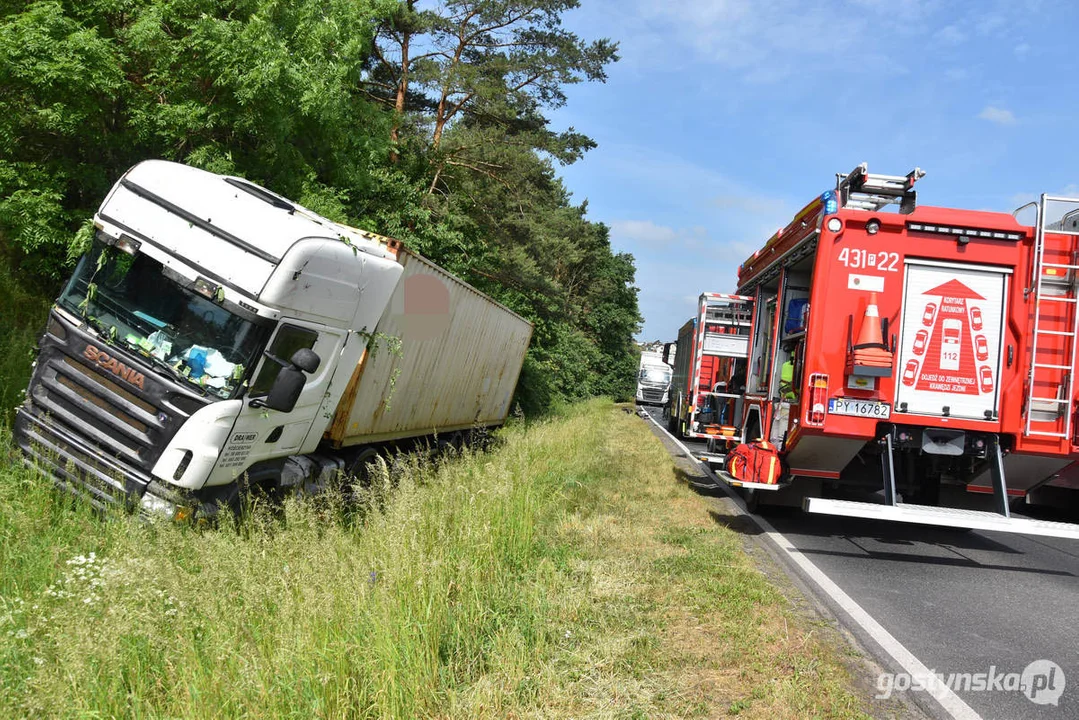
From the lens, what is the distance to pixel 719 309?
11.6 meters

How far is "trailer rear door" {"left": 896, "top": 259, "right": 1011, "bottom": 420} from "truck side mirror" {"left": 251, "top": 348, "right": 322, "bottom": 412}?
565 centimetres

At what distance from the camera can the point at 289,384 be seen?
5.93m

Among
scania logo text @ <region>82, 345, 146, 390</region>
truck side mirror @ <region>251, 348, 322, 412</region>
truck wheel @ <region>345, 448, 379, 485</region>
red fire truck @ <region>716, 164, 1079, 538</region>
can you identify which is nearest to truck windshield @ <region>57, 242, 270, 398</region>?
scania logo text @ <region>82, 345, 146, 390</region>

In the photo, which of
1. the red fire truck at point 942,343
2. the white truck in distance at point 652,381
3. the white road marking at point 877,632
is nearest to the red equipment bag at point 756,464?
the red fire truck at point 942,343

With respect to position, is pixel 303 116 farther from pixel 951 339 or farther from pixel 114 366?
pixel 951 339

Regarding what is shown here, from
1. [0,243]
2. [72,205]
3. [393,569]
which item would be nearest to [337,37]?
[72,205]

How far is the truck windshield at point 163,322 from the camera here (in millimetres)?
5867

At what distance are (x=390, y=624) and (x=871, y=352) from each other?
5582mm

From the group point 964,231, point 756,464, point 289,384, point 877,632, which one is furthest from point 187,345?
point 964,231

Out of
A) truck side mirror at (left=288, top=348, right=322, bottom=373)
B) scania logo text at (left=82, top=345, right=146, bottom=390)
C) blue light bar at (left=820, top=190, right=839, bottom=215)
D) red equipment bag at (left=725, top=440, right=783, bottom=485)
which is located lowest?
red equipment bag at (left=725, top=440, right=783, bottom=485)

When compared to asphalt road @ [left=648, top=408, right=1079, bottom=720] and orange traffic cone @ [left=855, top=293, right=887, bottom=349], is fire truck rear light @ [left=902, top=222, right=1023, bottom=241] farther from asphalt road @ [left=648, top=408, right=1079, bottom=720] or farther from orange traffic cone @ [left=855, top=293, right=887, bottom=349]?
asphalt road @ [left=648, top=408, right=1079, bottom=720]

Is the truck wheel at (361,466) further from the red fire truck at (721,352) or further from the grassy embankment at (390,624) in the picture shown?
the red fire truck at (721,352)

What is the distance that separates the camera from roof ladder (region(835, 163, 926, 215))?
7848 millimetres

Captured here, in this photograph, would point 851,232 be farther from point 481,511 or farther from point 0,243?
point 0,243
